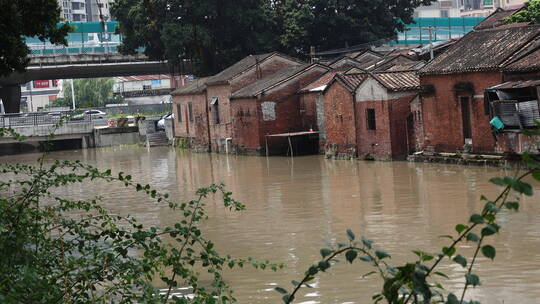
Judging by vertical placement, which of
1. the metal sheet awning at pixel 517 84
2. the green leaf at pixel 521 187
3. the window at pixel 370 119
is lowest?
the green leaf at pixel 521 187

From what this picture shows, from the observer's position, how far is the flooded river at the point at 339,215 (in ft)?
43.5

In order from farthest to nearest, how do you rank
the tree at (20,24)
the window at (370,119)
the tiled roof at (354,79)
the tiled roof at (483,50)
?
1. the tiled roof at (354,79)
2. the window at (370,119)
3. the tiled roof at (483,50)
4. the tree at (20,24)

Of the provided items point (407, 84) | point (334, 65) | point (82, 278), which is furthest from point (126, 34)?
point (82, 278)

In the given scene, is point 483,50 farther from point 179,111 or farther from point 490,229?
point 179,111

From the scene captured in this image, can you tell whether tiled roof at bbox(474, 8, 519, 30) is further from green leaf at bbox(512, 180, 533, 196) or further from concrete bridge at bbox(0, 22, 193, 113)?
green leaf at bbox(512, 180, 533, 196)

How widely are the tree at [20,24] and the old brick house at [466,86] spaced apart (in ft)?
42.7

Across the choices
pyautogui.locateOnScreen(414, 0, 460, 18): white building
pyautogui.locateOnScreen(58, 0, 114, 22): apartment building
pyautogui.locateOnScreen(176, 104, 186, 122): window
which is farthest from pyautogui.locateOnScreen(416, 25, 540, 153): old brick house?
pyautogui.locateOnScreen(414, 0, 460, 18): white building

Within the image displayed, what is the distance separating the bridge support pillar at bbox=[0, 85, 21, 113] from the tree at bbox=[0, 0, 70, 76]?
149 ft

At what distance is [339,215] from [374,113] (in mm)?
13042

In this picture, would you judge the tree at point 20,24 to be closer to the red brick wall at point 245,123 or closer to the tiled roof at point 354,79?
the tiled roof at point 354,79

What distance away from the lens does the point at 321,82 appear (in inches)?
1538

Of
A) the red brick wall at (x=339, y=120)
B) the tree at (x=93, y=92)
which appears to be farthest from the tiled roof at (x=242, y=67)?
the tree at (x=93, y=92)

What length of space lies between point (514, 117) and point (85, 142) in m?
36.0

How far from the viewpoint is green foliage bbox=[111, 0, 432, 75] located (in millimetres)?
51969
